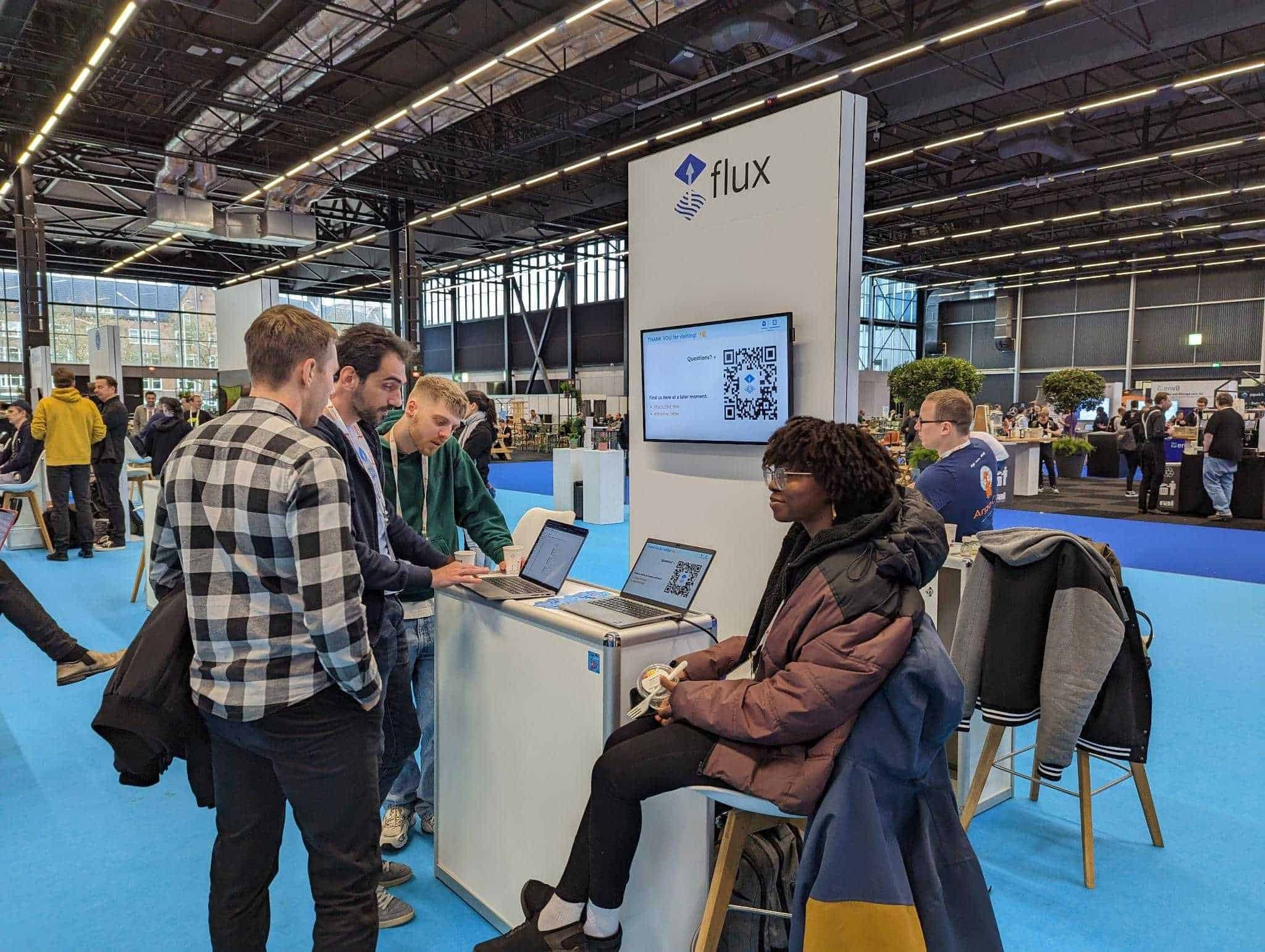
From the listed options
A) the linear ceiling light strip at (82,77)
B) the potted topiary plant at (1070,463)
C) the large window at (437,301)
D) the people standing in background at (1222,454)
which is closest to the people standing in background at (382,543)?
the linear ceiling light strip at (82,77)

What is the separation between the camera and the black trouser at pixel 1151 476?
10.2 metres

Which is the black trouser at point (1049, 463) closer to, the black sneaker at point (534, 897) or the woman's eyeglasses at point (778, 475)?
the woman's eyeglasses at point (778, 475)

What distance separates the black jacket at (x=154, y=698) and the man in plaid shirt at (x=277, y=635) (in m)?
0.03

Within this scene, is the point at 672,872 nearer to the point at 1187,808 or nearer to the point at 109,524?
the point at 1187,808

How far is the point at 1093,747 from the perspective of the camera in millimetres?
2355

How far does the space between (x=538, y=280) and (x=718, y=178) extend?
907 inches

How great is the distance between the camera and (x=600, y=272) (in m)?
23.5

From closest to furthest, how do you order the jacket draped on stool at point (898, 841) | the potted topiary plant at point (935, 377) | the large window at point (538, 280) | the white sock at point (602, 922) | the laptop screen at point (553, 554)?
the jacket draped on stool at point (898, 841)
the white sock at point (602, 922)
the laptop screen at point (553, 554)
the potted topiary plant at point (935, 377)
the large window at point (538, 280)

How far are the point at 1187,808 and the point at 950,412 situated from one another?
1592 millimetres

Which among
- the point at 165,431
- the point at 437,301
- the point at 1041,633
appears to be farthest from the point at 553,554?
the point at 437,301

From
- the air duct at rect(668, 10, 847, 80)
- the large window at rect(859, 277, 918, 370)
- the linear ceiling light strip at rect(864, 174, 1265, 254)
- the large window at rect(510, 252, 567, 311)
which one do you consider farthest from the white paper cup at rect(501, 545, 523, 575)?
the large window at rect(859, 277, 918, 370)

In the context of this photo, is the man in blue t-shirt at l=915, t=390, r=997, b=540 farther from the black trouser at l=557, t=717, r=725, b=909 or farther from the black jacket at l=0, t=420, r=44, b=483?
the black jacket at l=0, t=420, r=44, b=483

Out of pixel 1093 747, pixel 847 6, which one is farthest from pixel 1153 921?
pixel 847 6

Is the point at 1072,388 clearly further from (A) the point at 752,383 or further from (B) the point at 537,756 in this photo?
(B) the point at 537,756
